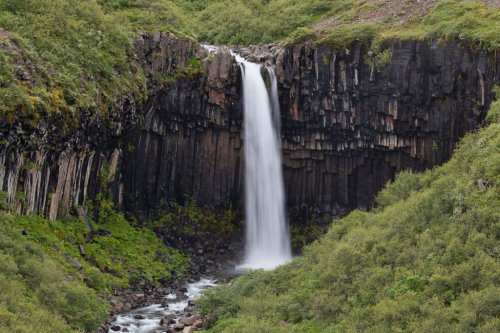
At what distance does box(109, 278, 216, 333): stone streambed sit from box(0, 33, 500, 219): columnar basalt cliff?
29.2 ft

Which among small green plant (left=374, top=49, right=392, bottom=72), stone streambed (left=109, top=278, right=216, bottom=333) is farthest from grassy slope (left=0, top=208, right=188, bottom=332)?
small green plant (left=374, top=49, right=392, bottom=72)

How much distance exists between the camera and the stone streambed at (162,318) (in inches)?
770

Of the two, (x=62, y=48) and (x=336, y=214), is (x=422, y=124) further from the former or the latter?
(x=62, y=48)

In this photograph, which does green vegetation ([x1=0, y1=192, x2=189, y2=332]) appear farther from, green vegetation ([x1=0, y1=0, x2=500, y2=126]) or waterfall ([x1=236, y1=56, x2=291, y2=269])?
waterfall ([x1=236, y1=56, x2=291, y2=269])

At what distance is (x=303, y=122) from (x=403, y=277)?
67.1ft

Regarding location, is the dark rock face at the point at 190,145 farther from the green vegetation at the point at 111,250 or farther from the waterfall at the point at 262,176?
the green vegetation at the point at 111,250

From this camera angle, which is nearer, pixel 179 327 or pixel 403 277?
pixel 403 277

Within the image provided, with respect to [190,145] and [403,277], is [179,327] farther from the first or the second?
[190,145]

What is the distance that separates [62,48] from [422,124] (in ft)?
75.6

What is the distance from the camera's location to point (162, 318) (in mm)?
20969

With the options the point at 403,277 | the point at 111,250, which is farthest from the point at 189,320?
the point at 403,277

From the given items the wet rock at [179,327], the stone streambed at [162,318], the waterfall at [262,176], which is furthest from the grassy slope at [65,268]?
the waterfall at [262,176]

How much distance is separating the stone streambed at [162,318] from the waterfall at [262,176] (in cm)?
1063

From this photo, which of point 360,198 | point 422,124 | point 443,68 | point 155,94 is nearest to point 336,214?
point 360,198
